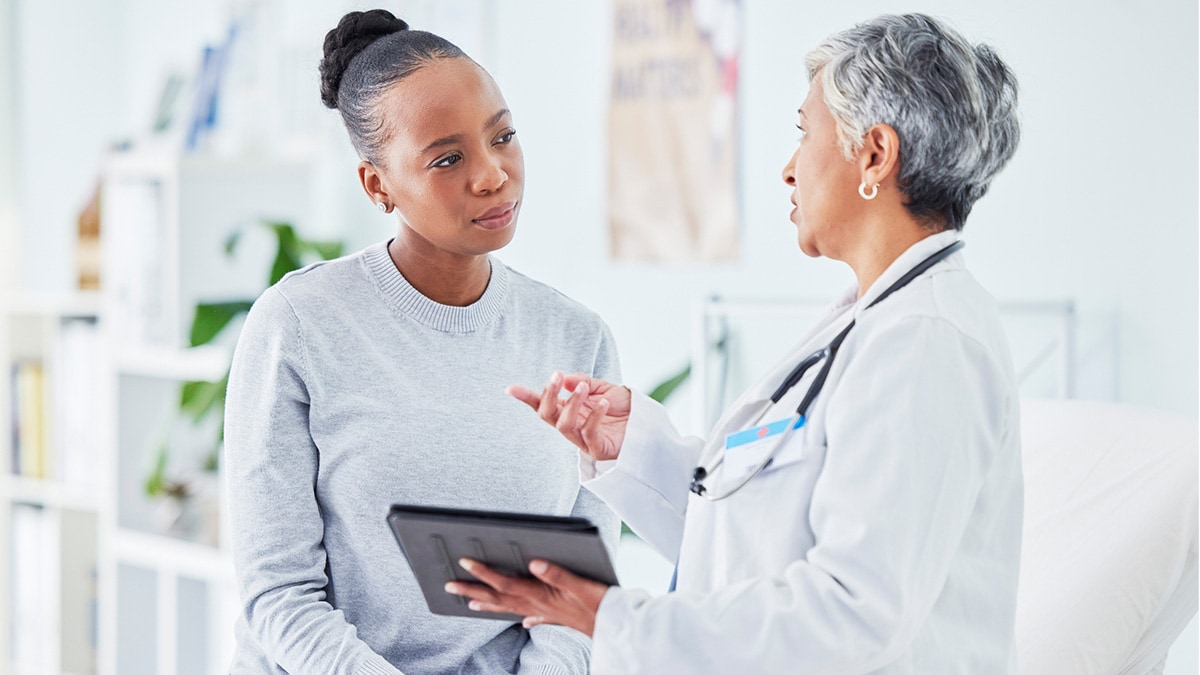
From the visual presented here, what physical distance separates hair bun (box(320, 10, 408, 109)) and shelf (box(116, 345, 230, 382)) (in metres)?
1.37

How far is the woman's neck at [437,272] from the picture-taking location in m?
1.37

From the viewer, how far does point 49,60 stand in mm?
3469

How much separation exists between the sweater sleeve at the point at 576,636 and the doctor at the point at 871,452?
0.29m

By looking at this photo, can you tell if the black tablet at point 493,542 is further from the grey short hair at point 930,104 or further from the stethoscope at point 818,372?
the grey short hair at point 930,104

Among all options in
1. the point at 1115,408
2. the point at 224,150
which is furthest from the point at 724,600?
the point at 224,150

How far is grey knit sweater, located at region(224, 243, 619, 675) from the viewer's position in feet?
4.10

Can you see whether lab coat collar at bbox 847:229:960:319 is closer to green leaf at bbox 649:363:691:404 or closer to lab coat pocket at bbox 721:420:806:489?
lab coat pocket at bbox 721:420:806:489

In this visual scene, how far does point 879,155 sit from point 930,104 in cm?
6

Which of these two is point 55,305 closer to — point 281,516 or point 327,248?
point 327,248

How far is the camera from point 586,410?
4.18 feet

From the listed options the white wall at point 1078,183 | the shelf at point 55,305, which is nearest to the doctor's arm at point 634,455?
the white wall at point 1078,183

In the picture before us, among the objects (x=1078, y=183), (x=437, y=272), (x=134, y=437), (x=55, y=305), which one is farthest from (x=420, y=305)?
(x=55, y=305)

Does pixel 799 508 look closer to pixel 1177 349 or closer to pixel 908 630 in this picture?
pixel 908 630

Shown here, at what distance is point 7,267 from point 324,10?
118cm
